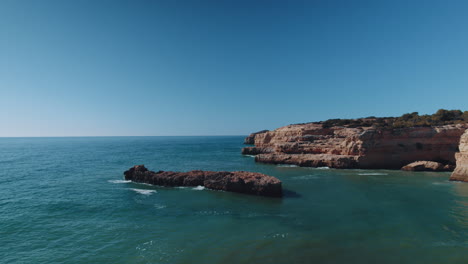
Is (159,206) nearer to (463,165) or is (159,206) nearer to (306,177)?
(306,177)

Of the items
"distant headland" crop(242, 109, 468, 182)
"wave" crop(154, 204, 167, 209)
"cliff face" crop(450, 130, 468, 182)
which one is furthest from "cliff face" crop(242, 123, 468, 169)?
"wave" crop(154, 204, 167, 209)

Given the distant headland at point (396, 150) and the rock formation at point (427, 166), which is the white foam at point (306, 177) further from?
the rock formation at point (427, 166)

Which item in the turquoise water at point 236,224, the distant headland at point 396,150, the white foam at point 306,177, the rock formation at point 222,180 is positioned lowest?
the turquoise water at point 236,224

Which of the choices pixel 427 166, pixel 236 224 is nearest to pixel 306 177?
pixel 427 166

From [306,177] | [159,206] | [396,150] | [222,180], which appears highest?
[396,150]

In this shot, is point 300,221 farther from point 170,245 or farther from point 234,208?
point 170,245

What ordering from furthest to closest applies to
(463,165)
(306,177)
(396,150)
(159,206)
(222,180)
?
(396,150) < (306,177) < (463,165) < (222,180) < (159,206)

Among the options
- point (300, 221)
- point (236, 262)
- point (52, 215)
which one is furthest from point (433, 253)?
point (52, 215)

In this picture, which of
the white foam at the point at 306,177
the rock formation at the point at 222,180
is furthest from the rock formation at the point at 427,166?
the rock formation at the point at 222,180
